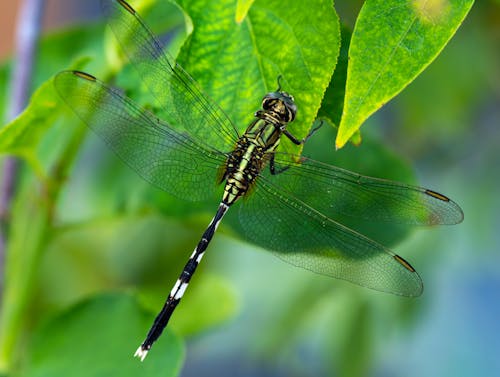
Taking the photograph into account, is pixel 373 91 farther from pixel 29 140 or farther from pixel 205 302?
pixel 205 302

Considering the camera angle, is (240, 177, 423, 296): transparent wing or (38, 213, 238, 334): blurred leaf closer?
(240, 177, 423, 296): transparent wing

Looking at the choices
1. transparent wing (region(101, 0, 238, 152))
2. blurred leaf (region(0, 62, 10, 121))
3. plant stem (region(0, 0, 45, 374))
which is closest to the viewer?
transparent wing (region(101, 0, 238, 152))

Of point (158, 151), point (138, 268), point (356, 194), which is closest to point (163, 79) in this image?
point (158, 151)

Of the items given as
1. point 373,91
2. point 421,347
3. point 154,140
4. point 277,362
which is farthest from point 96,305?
point 421,347

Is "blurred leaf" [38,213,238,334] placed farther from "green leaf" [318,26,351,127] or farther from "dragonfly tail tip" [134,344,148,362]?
"green leaf" [318,26,351,127]

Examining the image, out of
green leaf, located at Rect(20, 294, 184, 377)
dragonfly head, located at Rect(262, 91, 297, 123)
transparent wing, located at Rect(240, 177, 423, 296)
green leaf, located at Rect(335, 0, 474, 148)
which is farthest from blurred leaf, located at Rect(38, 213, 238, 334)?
green leaf, located at Rect(335, 0, 474, 148)

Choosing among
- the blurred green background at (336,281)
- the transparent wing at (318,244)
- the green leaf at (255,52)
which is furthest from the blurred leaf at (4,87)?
the green leaf at (255,52)

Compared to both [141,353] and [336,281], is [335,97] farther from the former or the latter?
[336,281]

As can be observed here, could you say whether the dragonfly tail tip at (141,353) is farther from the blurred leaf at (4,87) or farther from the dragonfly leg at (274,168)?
the blurred leaf at (4,87)
